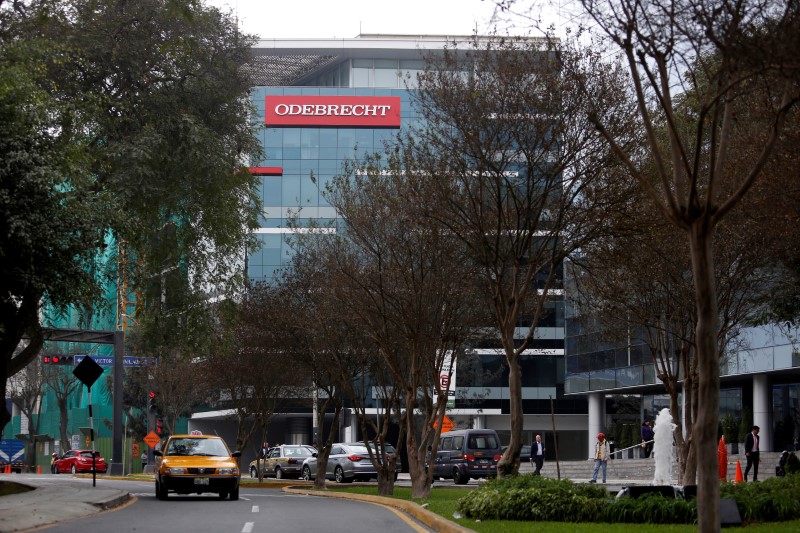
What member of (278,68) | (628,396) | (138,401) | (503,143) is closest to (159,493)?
(503,143)

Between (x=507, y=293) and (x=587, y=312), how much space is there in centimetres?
314

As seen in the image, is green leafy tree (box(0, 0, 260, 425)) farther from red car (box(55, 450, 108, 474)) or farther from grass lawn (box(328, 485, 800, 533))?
red car (box(55, 450, 108, 474))

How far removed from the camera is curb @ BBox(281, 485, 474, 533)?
52.3ft

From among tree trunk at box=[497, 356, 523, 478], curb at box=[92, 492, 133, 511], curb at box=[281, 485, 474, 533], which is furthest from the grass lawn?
curb at box=[92, 492, 133, 511]

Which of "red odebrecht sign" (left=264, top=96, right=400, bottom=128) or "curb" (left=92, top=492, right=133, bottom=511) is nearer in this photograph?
"curb" (left=92, top=492, right=133, bottom=511)

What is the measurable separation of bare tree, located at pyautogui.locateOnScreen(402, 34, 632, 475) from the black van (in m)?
21.9

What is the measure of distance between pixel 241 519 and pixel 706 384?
379 inches

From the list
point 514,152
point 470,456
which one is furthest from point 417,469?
point 470,456

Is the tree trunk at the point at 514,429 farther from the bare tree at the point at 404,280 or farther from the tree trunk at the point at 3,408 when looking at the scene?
the tree trunk at the point at 3,408

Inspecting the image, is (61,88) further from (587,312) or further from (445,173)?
(587,312)

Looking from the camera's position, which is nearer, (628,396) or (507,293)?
(507,293)

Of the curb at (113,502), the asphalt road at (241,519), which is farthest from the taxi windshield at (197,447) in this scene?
the asphalt road at (241,519)

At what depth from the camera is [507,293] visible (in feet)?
90.1

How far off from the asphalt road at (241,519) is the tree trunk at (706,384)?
6626 mm
